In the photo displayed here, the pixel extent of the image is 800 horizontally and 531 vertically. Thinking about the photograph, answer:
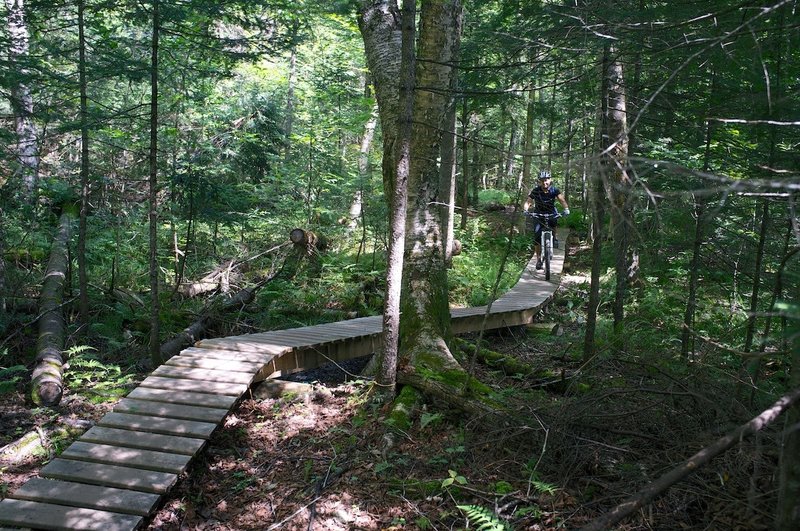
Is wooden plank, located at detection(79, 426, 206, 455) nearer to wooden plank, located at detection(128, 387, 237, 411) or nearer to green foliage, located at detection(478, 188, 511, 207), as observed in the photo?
wooden plank, located at detection(128, 387, 237, 411)

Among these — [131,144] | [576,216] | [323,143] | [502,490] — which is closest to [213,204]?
[131,144]

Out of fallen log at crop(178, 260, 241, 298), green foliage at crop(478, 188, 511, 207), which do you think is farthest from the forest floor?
green foliage at crop(478, 188, 511, 207)

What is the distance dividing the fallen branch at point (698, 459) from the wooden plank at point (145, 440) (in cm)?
405

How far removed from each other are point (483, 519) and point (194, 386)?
153 inches

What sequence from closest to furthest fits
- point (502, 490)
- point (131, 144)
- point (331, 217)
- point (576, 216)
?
point (502, 490), point (131, 144), point (331, 217), point (576, 216)

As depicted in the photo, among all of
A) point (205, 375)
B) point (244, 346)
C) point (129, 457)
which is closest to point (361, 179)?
point (244, 346)

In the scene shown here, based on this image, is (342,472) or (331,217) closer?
(342,472)

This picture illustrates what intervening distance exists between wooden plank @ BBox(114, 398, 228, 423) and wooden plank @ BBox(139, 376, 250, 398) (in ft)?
1.12

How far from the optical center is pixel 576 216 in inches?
895

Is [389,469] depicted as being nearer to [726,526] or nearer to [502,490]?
[502,490]

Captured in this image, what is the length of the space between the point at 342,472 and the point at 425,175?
3395mm

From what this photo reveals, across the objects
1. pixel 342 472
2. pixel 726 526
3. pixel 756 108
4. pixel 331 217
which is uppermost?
pixel 756 108

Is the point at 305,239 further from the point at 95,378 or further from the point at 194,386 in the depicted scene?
the point at 194,386

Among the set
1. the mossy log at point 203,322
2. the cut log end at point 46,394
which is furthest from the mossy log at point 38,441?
the mossy log at point 203,322
